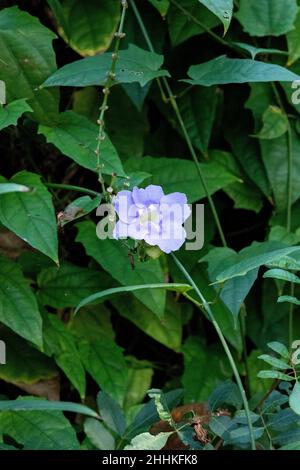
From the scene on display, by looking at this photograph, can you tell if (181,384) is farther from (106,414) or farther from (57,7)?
(57,7)

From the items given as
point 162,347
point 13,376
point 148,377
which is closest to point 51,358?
point 13,376

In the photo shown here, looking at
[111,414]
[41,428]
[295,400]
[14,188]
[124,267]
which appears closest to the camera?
[14,188]

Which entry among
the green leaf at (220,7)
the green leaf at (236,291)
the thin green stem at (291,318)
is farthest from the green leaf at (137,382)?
the green leaf at (220,7)

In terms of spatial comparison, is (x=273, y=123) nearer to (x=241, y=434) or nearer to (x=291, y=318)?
(x=291, y=318)

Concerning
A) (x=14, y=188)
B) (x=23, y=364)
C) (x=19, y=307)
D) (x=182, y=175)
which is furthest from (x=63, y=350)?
(x=14, y=188)

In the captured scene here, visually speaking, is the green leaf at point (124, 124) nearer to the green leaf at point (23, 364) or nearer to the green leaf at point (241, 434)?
the green leaf at point (23, 364)

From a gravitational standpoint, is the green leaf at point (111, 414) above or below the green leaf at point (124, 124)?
below
